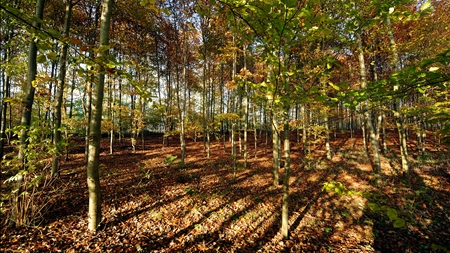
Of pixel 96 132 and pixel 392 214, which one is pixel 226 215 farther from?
pixel 392 214

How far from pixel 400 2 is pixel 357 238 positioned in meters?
6.06

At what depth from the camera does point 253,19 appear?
1941mm

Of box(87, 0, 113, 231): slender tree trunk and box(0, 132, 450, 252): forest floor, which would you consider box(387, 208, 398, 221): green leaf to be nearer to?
box(0, 132, 450, 252): forest floor

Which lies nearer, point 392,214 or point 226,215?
point 392,214

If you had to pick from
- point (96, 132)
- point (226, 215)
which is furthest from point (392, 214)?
point (226, 215)

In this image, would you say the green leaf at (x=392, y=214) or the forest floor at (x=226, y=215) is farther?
the forest floor at (x=226, y=215)

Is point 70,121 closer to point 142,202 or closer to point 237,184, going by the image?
point 142,202

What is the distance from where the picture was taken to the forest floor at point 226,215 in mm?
4352

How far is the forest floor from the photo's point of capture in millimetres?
4352

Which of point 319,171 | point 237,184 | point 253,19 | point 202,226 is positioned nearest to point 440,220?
point 319,171

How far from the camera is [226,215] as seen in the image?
612 centimetres

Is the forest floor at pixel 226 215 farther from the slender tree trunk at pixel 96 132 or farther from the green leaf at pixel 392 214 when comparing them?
the slender tree trunk at pixel 96 132

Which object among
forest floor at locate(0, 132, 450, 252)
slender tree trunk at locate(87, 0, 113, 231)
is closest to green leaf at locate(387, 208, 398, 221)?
forest floor at locate(0, 132, 450, 252)

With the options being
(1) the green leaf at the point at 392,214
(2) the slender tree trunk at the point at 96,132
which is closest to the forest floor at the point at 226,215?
(1) the green leaf at the point at 392,214
